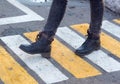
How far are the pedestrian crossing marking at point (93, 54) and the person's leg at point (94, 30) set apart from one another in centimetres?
9

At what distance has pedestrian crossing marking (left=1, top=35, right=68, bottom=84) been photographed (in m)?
3.85

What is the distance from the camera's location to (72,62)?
4.19m

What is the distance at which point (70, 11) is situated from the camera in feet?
18.9

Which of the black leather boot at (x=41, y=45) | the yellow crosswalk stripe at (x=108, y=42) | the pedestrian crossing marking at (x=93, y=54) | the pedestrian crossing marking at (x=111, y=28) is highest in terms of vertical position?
the black leather boot at (x=41, y=45)

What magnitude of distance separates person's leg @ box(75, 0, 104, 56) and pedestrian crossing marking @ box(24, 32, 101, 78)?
112 mm

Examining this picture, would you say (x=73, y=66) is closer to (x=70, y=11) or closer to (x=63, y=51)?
(x=63, y=51)

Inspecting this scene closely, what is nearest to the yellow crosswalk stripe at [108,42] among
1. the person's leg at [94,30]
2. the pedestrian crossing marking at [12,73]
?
the person's leg at [94,30]

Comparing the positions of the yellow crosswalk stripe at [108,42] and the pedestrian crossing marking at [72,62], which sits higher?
the pedestrian crossing marking at [72,62]

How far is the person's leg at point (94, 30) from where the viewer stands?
4104 millimetres

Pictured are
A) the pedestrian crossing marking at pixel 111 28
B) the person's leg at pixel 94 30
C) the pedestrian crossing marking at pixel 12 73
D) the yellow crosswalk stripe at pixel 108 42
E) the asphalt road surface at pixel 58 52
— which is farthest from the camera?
the pedestrian crossing marking at pixel 111 28

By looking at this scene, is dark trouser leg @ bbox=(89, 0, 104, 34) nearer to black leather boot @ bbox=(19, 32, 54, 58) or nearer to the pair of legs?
the pair of legs

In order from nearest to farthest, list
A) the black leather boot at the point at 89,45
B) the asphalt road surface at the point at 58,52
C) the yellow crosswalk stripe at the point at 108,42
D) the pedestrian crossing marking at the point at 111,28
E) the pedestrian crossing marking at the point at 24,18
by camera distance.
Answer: the asphalt road surface at the point at 58,52 → the black leather boot at the point at 89,45 → the yellow crosswalk stripe at the point at 108,42 → the pedestrian crossing marking at the point at 111,28 → the pedestrian crossing marking at the point at 24,18

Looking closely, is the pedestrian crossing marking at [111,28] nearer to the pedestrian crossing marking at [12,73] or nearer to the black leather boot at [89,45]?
the black leather boot at [89,45]

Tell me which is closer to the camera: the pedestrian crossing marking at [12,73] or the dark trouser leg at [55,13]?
the pedestrian crossing marking at [12,73]
